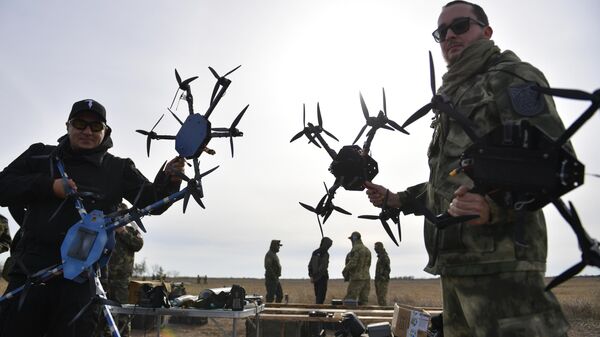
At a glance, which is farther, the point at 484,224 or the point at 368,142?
the point at 368,142

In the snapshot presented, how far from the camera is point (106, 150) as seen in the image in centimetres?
437

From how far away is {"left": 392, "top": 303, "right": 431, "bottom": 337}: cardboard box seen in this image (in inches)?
226

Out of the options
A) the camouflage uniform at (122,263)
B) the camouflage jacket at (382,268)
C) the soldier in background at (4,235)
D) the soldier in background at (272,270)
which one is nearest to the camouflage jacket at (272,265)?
the soldier in background at (272,270)

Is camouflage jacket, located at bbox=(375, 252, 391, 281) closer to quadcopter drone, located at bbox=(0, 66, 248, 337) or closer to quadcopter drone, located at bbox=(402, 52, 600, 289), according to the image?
quadcopter drone, located at bbox=(0, 66, 248, 337)

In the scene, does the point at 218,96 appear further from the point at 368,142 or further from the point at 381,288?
the point at 381,288

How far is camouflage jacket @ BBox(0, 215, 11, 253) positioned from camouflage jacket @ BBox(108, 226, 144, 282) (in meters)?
2.58

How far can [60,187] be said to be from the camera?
378cm

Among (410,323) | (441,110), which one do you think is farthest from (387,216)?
(410,323)

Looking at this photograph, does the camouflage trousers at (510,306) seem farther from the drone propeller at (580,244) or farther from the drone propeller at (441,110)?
the drone propeller at (441,110)

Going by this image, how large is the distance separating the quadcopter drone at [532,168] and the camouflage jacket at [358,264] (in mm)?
13907

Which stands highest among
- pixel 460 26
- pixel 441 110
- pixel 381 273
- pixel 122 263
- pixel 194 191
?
pixel 460 26

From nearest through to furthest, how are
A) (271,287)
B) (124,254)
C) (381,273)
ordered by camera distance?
1. (124,254)
2. (381,273)
3. (271,287)

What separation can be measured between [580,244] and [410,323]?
4.09 m

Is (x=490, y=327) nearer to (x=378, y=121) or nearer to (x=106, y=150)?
(x=378, y=121)
